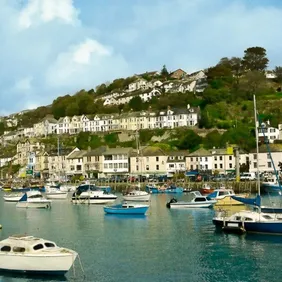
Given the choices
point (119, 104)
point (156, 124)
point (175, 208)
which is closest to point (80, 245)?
point (175, 208)

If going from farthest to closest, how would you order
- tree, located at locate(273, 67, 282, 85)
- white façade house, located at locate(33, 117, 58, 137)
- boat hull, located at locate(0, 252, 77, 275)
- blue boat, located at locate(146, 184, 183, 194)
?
white façade house, located at locate(33, 117, 58, 137)
tree, located at locate(273, 67, 282, 85)
blue boat, located at locate(146, 184, 183, 194)
boat hull, located at locate(0, 252, 77, 275)

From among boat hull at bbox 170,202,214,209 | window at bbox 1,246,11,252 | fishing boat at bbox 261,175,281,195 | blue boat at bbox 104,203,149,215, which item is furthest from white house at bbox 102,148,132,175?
window at bbox 1,246,11,252

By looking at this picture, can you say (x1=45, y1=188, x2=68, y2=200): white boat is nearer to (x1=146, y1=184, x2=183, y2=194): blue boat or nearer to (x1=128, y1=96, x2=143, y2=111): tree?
(x1=146, y1=184, x2=183, y2=194): blue boat

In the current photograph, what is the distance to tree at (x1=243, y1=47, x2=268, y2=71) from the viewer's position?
456 ft

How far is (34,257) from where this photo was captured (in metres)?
24.9

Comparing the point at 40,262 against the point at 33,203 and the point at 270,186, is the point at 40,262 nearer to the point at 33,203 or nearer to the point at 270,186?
the point at 33,203

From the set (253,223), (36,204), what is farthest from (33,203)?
(253,223)

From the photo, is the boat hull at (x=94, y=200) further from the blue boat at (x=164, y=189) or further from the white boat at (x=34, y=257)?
the white boat at (x=34, y=257)

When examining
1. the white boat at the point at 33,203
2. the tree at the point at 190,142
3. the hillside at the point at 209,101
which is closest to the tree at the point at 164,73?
the hillside at the point at 209,101

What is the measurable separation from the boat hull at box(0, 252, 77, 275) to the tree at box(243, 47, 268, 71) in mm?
119082

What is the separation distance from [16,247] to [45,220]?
2430 centimetres

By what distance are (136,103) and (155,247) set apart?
108 m

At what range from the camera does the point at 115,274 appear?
26672mm

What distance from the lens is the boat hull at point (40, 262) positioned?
24812 mm
